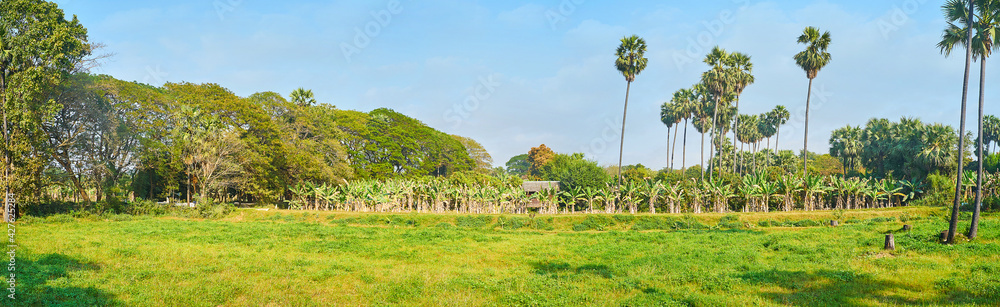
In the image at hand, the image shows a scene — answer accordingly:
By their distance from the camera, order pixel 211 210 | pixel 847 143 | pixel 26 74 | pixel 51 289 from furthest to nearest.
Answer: pixel 847 143 < pixel 211 210 < pixel 26 74 < pixel 51 289

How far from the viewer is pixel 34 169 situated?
82.0ft

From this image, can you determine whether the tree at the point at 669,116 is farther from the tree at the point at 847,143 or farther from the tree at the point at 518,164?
the tree at the point at 518,164

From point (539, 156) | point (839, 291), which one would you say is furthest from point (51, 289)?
point (539, 156)

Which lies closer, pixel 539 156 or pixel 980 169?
pixel 980 169

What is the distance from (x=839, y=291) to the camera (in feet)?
34.0

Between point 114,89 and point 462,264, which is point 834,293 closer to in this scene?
point 462,264

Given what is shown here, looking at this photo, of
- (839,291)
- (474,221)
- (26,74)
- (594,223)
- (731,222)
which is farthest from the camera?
(474,221)

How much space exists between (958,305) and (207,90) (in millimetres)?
46306

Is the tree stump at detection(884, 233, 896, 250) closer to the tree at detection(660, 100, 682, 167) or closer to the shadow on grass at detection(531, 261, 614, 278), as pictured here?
the shadow on grass at detection(531, 261, 614, 278)

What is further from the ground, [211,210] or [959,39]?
[959,39]

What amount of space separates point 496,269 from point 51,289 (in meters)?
10.1

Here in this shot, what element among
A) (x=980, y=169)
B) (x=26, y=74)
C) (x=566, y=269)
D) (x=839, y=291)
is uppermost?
(x=26, y=74)

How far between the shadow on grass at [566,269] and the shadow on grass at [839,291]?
3475 millimetres

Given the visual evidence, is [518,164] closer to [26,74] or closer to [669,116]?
[669,116]
